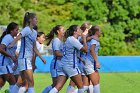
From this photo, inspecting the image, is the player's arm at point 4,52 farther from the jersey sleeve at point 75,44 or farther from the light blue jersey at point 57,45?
the jersey sleeve at point 75,44

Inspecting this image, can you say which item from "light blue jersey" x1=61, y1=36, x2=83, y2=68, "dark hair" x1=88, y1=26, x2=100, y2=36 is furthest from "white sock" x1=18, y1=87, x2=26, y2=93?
"dark hair" x1=88, y1=26, x2=100, y2=36

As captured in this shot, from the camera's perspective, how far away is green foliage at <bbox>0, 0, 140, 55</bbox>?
4091 cm

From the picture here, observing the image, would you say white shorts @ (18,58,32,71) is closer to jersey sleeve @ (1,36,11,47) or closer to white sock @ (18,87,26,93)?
jersey sleeve @ (1,36,11,47)

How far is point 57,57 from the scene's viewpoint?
11539mm

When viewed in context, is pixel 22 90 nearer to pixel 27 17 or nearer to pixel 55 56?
pixel 55 56

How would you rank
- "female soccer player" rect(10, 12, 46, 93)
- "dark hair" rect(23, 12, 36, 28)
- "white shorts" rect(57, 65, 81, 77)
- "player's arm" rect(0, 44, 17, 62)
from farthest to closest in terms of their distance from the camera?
"player's arm" rect(0, 44, 17, 62)
"white shorts" rect(57, 65, 81, 77)
"female soccer player" rect(10, 12, 46, 93)
"dark hair" rect(23, 12, 36, 28)

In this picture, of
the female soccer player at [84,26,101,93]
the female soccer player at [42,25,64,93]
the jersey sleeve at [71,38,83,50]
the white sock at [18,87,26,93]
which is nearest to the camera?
the jersey sleeve at [71,38,83,50]

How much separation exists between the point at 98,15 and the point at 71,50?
1214 inches

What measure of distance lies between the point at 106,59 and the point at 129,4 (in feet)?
46.7

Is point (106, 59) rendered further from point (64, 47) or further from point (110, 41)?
point (64, 47)

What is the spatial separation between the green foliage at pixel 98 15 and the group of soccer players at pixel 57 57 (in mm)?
28160

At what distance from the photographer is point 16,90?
11914 mm

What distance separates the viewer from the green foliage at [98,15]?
40906 millimetres

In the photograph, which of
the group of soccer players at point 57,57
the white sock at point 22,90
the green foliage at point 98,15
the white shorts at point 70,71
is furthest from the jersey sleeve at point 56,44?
the green foliage at point 98,15
